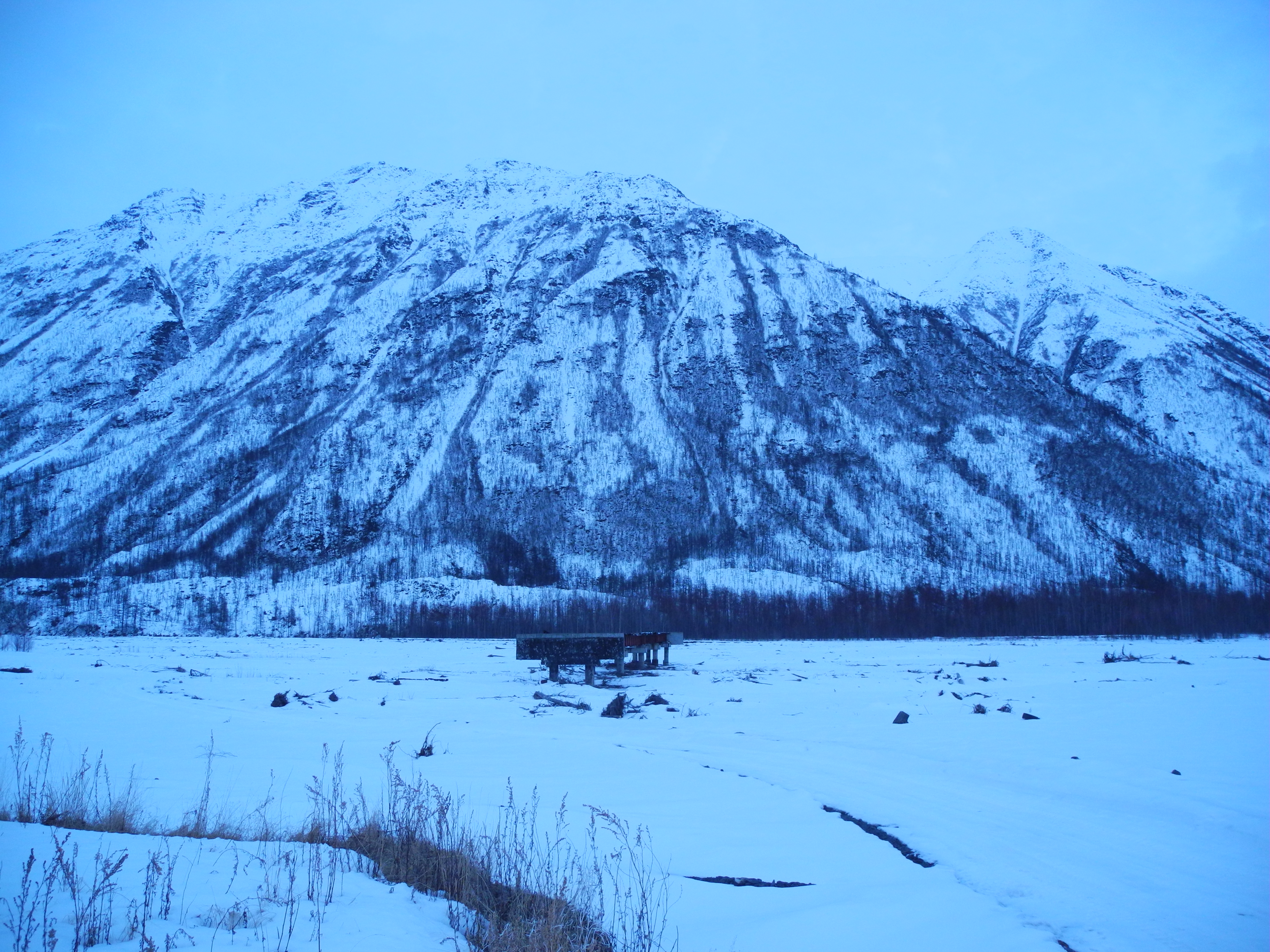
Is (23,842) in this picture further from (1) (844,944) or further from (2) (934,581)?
(2) (934,581)

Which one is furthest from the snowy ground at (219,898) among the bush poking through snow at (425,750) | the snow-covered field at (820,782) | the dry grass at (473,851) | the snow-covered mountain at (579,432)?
the snow-covered mountain at (579,432)

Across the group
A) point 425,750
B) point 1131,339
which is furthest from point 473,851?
point 1131,339

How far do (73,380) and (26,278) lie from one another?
47.4 m

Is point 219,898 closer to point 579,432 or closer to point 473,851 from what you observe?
point 473,851

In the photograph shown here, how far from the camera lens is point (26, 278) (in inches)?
5561

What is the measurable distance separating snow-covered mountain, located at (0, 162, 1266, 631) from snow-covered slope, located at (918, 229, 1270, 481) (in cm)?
87

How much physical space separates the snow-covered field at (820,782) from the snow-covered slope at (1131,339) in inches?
4375

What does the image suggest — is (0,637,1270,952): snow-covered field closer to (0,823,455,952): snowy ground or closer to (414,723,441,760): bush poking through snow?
(0,823,455,952): snowy ground

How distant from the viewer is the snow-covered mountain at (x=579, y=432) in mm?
80188

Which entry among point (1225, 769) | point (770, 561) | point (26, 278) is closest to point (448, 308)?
point (770, 561)

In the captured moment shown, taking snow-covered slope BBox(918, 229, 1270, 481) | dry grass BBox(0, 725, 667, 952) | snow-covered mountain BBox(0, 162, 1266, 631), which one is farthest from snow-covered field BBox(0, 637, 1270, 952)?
snow-covered slope BBox(918, 229, 1270, 481)

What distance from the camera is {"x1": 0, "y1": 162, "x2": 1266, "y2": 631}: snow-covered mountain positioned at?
263 ft

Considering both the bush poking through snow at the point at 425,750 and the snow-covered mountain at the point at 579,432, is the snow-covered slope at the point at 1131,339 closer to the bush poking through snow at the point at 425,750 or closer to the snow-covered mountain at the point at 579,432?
the snow-covered mountain at the point at 579,432

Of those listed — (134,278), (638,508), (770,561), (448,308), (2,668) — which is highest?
(134,278)
